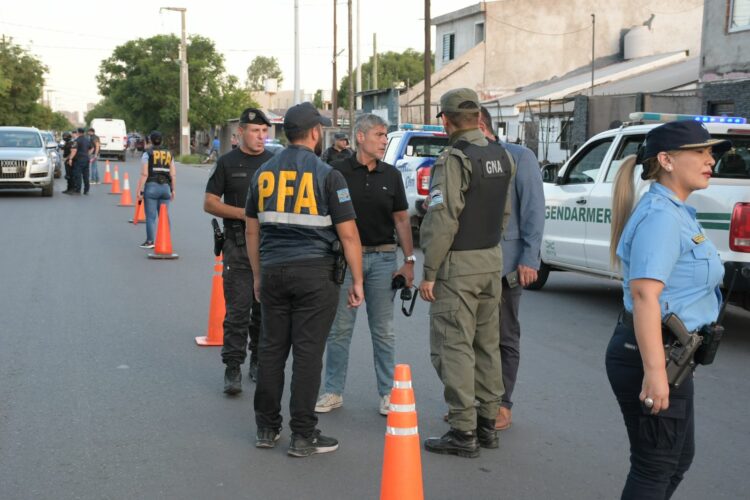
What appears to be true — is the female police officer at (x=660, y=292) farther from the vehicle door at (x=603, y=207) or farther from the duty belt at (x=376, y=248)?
the vehicle door at (x=603, y=207)

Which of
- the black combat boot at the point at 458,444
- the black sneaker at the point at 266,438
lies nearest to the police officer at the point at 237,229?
the black sneaker at the point at 266,438

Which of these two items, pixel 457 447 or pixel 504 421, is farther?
pixel 504 421

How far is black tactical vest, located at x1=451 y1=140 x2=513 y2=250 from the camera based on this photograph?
5.21 meters

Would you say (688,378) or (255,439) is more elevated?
(688,378)

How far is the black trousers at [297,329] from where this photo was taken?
520 centimetres

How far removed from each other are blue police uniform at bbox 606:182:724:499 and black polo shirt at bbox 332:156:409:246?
269 cm

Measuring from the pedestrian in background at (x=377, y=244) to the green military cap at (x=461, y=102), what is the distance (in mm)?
696

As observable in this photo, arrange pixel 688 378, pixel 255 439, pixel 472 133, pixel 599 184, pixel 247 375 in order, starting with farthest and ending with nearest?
pixel 599 184 → pixel 247 375 → pixel 255 439 → pixel 472 133 → pixel 688 378

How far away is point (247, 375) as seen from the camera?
725 cm

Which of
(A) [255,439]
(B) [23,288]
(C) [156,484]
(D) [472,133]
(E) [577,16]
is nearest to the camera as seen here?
(C) [156,484]

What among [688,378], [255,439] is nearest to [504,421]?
[255,439]

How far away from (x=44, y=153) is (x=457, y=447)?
21581 millimetres

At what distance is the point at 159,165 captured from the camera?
13.8 m

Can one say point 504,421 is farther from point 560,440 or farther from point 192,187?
point 192,187
